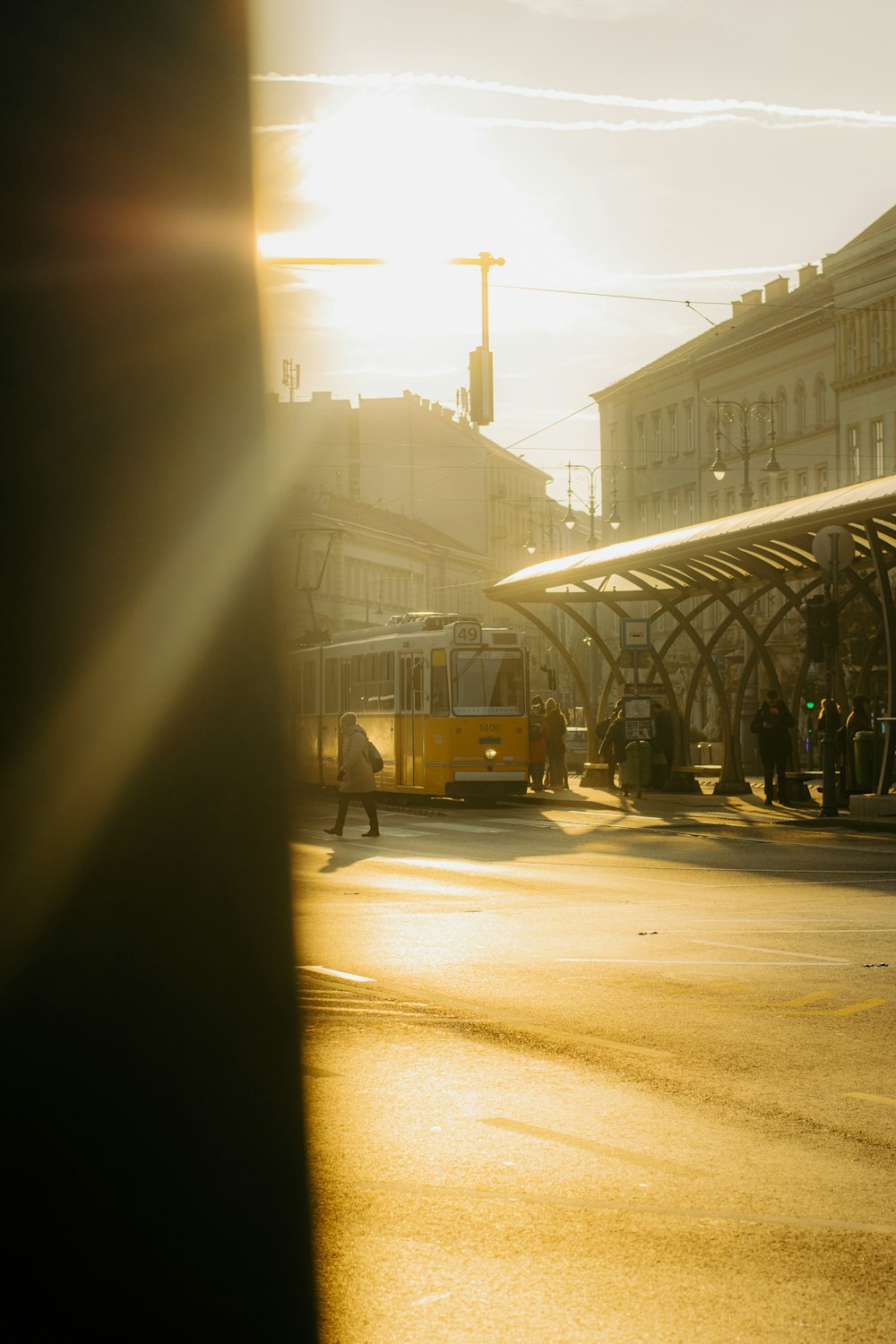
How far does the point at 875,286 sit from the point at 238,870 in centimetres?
5725

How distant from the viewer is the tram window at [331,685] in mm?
38406

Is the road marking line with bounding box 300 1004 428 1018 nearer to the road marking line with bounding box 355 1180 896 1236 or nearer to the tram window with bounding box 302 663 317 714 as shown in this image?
the road marking line with bounding box 355 1180 896 1236

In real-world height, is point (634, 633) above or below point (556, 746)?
above

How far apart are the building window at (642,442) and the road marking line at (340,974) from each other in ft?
270

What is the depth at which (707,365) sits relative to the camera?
8319 centimetres

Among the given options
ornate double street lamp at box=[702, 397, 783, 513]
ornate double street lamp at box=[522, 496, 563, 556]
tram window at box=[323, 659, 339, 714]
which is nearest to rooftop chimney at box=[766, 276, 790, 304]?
ornate double street lamp at box=[702, 397, 783, 513]

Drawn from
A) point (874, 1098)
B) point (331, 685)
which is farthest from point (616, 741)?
point (874, 1098)

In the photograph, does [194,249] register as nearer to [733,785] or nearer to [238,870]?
[238,870]

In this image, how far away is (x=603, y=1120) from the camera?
655 cm

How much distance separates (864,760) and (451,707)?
8.03 meters

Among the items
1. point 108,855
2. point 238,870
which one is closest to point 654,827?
point 238,870

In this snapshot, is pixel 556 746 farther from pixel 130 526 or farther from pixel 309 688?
pixel 130 526

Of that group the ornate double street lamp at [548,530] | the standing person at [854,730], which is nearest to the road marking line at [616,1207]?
the standing person at [854,730]

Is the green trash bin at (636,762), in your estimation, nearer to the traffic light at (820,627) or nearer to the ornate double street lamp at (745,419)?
the traffic light at (820,627)
